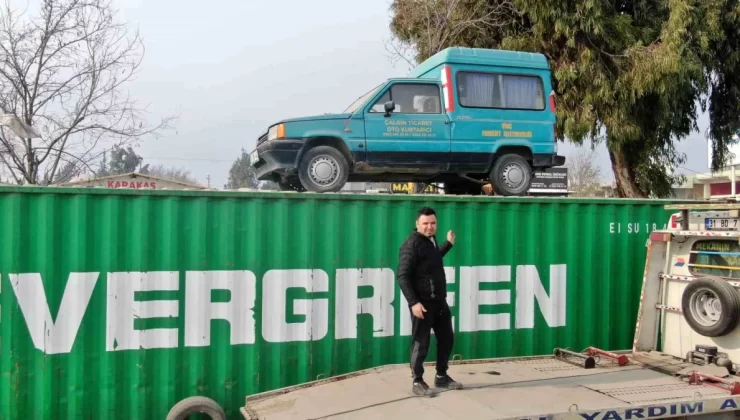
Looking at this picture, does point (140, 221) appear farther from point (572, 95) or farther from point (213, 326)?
point (572, 95)

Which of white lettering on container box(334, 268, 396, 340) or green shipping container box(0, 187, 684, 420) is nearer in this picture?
green shipping container box(0, 187, 684, 420)

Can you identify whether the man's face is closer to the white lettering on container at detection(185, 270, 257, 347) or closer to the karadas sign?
the karadas sign

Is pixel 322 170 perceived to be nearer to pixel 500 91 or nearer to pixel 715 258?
pixel 500 91

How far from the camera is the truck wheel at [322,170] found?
21.1ft

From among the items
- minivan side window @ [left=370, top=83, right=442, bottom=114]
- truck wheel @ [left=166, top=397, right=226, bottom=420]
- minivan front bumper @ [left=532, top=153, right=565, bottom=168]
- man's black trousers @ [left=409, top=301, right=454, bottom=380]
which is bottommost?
truck wheel @ [left=166, top=397, right=226, bottom=420]

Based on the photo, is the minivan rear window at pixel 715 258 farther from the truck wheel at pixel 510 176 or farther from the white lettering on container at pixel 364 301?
the white lettering on container at pixel 364 301

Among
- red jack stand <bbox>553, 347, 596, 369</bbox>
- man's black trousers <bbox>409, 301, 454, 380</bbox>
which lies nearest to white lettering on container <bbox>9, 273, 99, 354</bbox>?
man's black trousers <bbox>409, 301, 454, 380</bbox>

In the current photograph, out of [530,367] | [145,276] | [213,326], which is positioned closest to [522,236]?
[530,367]

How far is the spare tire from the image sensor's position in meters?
4.93

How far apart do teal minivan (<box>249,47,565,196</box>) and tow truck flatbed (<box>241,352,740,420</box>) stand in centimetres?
239

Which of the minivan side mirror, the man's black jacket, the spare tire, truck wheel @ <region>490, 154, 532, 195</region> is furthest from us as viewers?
truck wheel @ <region>490, 154, 532, 195</region>

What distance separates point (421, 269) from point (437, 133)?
2.69 m

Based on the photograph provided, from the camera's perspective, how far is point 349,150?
6.59 m

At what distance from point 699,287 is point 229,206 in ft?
15.0
